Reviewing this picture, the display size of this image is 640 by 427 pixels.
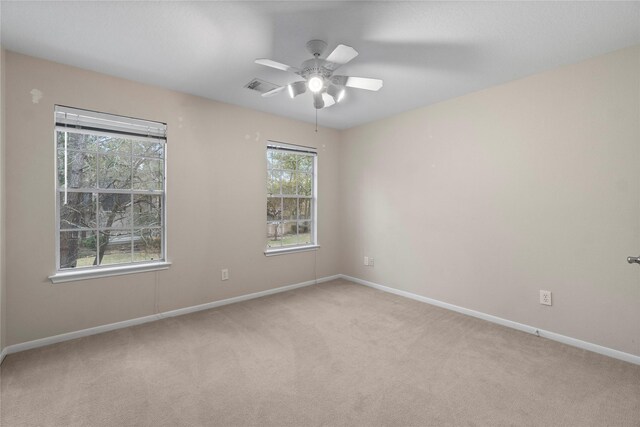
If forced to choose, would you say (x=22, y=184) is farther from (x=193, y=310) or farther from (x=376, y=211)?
(x=376, y=211)

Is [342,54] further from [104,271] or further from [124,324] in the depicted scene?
[124,324]

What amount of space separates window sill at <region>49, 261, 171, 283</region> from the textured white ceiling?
72.1 inches

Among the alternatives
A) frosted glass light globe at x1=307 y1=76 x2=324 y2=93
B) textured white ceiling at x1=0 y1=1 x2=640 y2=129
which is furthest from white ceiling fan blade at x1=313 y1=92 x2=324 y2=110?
textured white ceiling at x1=0 y1=1 x2=640 y2=129

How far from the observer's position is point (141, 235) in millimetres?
3166

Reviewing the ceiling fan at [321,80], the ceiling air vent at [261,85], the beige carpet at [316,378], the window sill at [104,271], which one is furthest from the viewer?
the window sill at [104,271]

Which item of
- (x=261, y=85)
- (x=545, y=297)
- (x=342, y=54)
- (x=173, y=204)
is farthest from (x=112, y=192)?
(x=545, y=297)

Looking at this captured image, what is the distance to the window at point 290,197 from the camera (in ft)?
13.7

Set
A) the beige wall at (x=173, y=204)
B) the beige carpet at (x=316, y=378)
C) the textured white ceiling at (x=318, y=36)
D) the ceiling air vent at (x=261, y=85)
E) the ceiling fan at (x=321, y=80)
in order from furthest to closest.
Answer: the beige wall at (x=173, y=204), the ceiling air vent at (x=261, y=85), the ceiling fan at (x=321, y=80), the textured white ceiling at (x=318, y=36), the beige carpet at (x=316, y=378)

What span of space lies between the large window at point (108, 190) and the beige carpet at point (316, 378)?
2.59ft

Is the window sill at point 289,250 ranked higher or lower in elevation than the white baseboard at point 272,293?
higher

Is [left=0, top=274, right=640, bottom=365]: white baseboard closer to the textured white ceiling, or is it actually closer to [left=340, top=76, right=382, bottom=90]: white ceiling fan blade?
the textured white ceiling

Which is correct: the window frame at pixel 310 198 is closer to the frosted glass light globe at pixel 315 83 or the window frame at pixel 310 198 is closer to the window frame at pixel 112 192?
the window frame at pixel 112 192

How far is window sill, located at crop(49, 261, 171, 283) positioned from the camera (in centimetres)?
266

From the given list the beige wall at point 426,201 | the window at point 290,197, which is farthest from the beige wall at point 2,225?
the window at point 290,197
